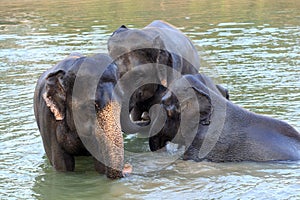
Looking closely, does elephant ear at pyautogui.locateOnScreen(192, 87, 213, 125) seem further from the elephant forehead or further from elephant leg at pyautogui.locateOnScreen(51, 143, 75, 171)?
elephant leg at pyautogui.locateOnScreen(51, 143, 75, 171)

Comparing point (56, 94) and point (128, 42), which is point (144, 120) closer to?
point (128, 42)

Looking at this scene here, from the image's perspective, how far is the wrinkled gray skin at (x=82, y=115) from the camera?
5.77 m

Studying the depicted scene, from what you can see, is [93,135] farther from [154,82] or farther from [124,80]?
[154,82]

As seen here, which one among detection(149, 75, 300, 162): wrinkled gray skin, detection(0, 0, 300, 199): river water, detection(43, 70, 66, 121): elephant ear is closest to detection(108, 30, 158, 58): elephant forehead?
detection(149, 75, 300, 162): wrinkled gray skin

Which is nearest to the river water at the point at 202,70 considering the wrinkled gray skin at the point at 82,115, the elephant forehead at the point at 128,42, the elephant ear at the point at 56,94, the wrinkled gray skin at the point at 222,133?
the wrinkled gray skin at the point at 222,133

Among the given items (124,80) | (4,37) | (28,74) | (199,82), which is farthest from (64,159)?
(4,37)

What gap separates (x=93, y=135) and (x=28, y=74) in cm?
640

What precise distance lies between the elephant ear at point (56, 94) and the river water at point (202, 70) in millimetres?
802

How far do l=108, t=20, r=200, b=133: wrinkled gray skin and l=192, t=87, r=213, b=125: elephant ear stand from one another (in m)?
0.72

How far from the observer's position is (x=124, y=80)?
7.42 metres

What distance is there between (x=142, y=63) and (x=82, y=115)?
78.4 inches

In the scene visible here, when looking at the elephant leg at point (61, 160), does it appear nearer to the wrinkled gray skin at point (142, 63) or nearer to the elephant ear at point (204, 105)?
the wrinkled gray skin at point (142, 63)

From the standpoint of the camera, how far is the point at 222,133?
279 inches

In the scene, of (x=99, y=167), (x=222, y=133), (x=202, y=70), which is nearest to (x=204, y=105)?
(x=222, y=133)
